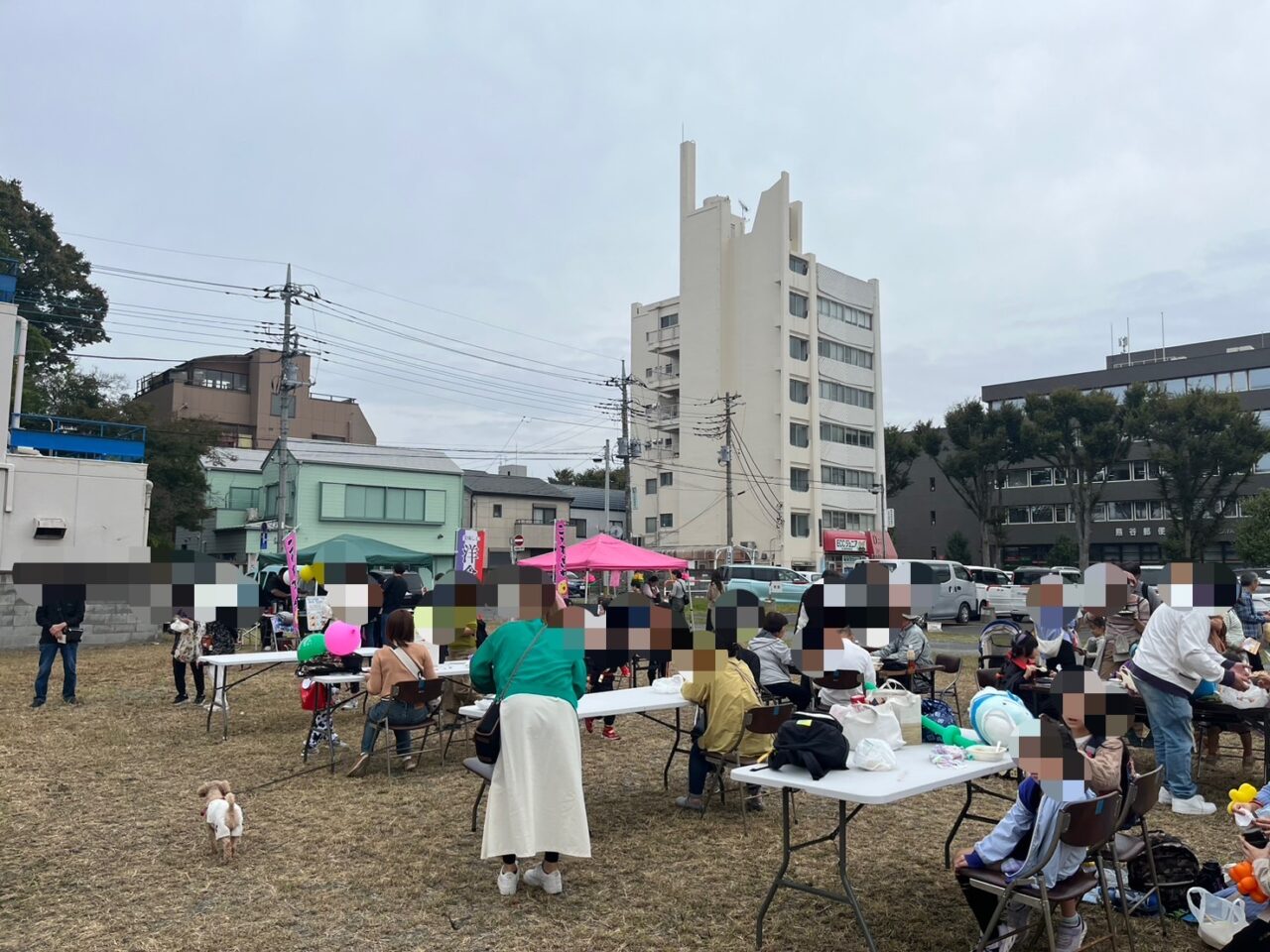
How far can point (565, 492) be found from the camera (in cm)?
4403

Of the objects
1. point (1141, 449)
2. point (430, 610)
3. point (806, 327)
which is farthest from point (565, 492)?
point (430, 610)

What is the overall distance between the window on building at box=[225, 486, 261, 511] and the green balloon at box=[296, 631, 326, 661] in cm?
3096

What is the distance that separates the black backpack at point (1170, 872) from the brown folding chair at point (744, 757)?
169cm

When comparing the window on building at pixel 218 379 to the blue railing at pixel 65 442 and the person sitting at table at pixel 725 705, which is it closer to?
the blue railing at pixel 65 442

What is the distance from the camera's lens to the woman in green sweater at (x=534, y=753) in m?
3.92

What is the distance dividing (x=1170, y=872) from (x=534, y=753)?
285 centimetres

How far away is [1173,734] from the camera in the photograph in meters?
5.25

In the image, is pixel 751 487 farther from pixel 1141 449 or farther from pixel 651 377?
pixel 1141 449

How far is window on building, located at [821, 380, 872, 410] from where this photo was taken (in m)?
43.3

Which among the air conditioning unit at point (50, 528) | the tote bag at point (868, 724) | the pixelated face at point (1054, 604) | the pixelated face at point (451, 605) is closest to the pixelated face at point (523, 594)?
the pixelated face at point (451, 605)

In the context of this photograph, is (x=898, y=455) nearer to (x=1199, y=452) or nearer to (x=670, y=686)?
(x=1199, y=452)

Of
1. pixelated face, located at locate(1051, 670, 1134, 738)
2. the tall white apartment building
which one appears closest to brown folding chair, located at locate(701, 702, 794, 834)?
pixelated face, located at locate(1051, 670, 1134, 738)

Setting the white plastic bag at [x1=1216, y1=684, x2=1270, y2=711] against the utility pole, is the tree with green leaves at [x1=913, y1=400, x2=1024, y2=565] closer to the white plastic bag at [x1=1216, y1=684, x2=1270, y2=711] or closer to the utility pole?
the utility pole

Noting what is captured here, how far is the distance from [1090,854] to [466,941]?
247 cm
